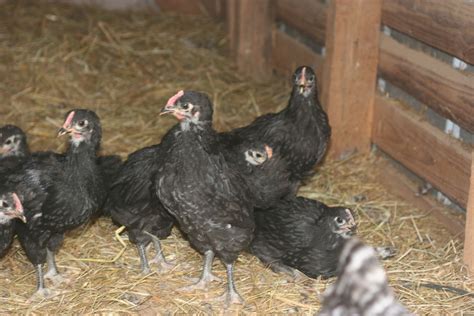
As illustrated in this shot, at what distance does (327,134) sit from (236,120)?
166 centimetres

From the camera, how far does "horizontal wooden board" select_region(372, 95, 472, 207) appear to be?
535 cm

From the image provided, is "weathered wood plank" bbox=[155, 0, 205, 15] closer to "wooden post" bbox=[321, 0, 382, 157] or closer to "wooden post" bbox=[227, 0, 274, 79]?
"wooden post" bbox=[227, 0, 274, 79]

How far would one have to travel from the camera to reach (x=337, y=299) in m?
3.24

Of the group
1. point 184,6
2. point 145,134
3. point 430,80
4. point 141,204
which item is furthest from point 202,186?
point 184,6

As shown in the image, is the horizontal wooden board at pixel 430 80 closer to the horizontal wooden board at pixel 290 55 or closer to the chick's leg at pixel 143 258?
the horizontal wooden board at pixel 290 55

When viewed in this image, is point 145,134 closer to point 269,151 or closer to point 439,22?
point 269,151

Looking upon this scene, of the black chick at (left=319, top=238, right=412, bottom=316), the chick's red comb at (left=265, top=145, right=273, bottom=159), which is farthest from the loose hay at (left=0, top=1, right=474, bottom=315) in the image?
the black chick at (left=319, top=238, right=412, bottom=316)

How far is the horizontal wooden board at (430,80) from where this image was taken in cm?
518

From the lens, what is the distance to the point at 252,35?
823cm

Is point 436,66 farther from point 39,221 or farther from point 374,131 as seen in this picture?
point 39,221

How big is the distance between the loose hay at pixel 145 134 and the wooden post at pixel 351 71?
0.81 feet

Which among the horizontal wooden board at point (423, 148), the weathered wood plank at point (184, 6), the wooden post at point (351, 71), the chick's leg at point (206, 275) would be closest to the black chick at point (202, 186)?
the chick's leg at point (206, 275)

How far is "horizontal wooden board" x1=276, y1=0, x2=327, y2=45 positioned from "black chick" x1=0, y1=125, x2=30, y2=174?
284cm

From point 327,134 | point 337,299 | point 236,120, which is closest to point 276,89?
point 236,120
